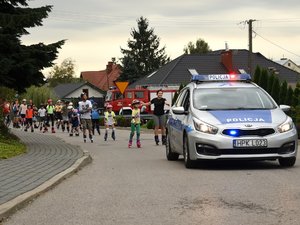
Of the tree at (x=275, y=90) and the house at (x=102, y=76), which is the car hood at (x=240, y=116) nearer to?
the tree at (x=275, y=90)

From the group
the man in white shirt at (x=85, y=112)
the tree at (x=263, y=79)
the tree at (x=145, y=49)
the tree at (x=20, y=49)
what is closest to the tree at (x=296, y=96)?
the tree at (x=263, y=79)

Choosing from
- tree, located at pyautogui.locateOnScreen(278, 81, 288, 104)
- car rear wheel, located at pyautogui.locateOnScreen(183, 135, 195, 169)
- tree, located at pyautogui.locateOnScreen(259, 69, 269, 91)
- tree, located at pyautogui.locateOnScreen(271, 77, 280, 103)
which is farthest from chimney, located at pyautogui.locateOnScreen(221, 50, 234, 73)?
car rear wheel, located at pyautogui.locateOnScreen(183, 135, 195, 169)

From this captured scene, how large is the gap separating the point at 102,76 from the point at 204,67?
255ft

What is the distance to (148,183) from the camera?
10.4 m

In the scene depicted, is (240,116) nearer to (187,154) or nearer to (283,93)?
(187,154)

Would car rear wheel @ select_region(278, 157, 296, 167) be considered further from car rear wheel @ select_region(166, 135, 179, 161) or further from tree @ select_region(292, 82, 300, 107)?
tree @ select_region(292, 82, 300, 107)

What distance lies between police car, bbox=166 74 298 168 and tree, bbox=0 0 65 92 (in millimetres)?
6472

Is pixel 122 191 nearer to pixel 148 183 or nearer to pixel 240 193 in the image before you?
pixel 148 183

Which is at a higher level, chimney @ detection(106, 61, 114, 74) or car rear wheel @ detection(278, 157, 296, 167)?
chimney @ detection(106, 61, 114, 74)

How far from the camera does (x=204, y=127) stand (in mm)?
11906

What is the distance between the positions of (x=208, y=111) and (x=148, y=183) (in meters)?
2.58

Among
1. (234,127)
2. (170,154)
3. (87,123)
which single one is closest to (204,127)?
(234,127)

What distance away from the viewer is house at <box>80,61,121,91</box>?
130 metres

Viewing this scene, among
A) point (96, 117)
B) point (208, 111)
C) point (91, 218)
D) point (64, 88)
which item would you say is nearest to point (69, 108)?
point (96, 117)
